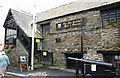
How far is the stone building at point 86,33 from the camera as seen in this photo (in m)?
6.93

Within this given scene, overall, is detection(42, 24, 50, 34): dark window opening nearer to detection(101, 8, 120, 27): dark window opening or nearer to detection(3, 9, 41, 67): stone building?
detection(3, 9, 41, 67): stone building

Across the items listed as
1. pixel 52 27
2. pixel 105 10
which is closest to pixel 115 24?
pixel 105 10

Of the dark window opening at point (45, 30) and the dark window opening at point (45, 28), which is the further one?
the dark window opening at point (45, 28)

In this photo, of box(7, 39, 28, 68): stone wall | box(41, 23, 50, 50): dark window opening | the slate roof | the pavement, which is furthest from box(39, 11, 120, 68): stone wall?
box(7, 39, 28, 68): stone wall

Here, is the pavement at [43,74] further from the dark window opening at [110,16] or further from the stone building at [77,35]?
the dark window opening at [110,16]

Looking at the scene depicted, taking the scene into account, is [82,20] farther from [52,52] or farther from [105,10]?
[52,52]

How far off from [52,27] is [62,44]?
6.63ft

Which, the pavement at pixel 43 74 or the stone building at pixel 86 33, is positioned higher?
the stone building at pixel 86 33

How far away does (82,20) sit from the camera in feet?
26.5

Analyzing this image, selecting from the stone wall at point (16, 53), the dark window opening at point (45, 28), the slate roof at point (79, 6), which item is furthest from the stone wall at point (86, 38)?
the stone wall at point (16, 53)

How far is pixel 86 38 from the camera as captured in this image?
786 cm

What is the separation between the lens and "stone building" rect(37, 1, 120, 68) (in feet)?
22.7

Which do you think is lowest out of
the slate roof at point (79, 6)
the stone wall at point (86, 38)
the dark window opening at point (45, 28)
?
the stone wall at point (86, 38)

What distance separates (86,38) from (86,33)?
0.39 metres
